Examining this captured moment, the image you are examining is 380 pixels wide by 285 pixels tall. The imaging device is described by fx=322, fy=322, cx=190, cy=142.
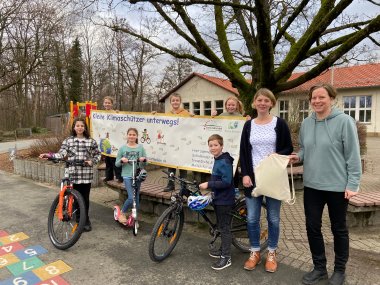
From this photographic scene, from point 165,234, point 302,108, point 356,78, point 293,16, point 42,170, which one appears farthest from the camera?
point 356,78

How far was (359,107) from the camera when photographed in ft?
88.6

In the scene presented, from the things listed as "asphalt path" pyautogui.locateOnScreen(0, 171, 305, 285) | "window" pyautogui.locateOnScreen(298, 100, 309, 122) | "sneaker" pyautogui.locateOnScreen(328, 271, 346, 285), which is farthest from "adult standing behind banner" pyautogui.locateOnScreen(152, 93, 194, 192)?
"window" pyautogui.locateOnScreen(298, 100, 309, 122)

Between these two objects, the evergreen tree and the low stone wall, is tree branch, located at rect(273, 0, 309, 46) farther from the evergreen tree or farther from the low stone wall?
the evergreen tree

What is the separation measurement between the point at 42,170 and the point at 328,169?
8.01 m

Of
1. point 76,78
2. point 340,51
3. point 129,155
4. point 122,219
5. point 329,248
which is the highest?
point 76,78

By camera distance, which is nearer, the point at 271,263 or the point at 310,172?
the point at 310,172

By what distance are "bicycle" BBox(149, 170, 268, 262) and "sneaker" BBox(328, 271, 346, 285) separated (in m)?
0.89

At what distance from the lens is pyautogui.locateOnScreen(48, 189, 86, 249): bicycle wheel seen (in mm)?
4291

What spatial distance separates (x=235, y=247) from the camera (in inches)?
165

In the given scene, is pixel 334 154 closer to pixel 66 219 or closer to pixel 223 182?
pixel 223 182

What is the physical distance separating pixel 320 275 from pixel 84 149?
3527mm

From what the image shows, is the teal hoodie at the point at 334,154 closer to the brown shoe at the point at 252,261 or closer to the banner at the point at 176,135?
the brown shoe at the point at 252,261

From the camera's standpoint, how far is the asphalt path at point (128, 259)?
3.43m

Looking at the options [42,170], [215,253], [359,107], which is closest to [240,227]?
[215,253]
